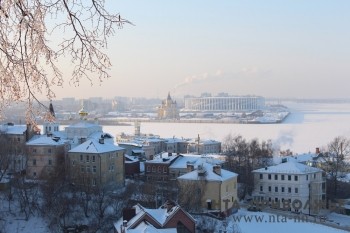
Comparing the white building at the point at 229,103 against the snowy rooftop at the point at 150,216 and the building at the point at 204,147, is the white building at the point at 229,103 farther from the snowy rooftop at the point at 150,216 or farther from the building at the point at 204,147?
the snowy rooftop at the point at 150,216

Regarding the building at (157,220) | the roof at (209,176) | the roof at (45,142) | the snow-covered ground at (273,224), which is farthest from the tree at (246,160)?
the building at (157,220)

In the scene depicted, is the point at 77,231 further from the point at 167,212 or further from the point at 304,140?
the point at 304,140

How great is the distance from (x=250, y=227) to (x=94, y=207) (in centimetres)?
654

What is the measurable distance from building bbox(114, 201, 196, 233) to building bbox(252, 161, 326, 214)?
42.9 feet

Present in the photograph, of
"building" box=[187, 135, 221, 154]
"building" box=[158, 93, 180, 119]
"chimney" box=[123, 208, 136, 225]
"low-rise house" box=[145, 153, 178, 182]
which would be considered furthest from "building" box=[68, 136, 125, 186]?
"building" box=[158, 93, 180, 119]

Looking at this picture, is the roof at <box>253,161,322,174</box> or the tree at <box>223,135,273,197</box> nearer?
the roof at <box>253,161,322,174</box>

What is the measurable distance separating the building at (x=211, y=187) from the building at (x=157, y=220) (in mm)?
6050

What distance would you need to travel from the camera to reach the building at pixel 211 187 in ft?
78.4

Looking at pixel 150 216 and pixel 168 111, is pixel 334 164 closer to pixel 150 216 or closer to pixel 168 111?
pixel 150 216

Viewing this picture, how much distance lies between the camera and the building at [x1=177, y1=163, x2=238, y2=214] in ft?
78.4

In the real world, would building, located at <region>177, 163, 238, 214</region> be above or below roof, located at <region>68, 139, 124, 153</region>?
below

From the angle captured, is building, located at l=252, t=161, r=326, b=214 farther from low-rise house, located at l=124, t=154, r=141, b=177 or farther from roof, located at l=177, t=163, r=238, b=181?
low-rise house, located at l=124, t=154, r=141, b=177

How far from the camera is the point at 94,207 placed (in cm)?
2181

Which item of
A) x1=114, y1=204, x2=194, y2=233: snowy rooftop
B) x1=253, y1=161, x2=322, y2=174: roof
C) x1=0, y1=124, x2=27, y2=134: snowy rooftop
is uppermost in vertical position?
x1=0, y1=124, x2=27, y2=134: snowy rooftop
